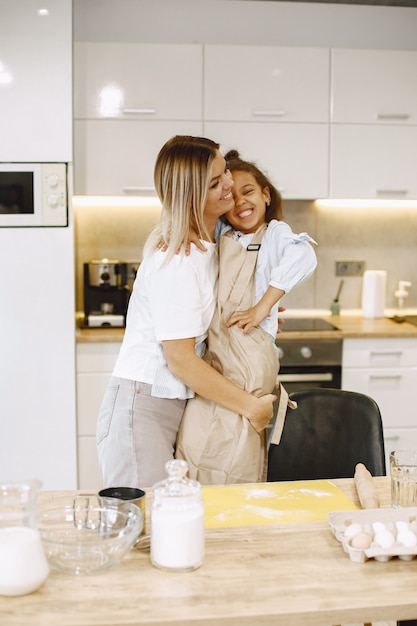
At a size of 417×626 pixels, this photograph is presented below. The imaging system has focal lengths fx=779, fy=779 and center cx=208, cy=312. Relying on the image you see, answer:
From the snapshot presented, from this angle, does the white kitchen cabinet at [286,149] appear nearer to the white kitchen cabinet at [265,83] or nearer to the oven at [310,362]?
the white kitchen cabinet at [265,83]

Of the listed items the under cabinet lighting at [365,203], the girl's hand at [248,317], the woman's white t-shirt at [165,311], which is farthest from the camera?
the under cabinet lighting at [365,203]

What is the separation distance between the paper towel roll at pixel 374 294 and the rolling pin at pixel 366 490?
219 centimetres

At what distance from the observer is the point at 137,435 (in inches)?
82.4

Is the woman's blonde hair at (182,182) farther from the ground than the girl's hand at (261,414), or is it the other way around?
the woman's blonde hair at (182,182)

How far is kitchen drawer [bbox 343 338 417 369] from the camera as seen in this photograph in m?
3.49

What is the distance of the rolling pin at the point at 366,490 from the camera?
5.33 ft

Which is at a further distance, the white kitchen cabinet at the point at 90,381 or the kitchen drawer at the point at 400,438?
the kitchen drawer at the point at 400,438

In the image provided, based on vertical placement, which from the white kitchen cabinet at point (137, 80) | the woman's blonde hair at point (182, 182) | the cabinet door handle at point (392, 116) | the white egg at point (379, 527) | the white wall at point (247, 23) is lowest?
the white egg at point (379, 527)

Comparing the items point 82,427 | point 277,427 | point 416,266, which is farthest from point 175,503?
point 416,266

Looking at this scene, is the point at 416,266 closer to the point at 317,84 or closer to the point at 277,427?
the point at 317,84

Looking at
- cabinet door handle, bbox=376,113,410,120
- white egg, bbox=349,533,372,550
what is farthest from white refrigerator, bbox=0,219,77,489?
white egg, bbox=349,533,372,550

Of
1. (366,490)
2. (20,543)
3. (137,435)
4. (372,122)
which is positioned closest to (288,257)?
(137,435)

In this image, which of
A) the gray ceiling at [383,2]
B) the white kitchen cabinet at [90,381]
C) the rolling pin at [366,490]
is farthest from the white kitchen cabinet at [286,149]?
the rolling pin at [366,490]

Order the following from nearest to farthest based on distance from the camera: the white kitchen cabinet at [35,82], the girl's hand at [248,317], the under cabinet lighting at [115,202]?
the girl's hand at [248,317] → the white kitchen cabinet at [35,82] → the under cabinet lighting at [115,202]
